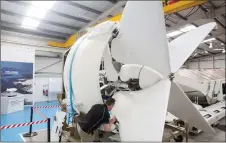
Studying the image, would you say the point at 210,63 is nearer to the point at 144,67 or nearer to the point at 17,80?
the point at 17,80

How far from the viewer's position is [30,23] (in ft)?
28.0

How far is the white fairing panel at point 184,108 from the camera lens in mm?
2086

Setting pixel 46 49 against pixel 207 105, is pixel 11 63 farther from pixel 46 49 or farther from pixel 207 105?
pixel 207 105

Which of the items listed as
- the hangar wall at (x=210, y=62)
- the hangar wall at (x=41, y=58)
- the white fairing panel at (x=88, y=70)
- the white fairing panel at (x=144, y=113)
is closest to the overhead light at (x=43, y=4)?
the hangar wall at (x=41, y=58)

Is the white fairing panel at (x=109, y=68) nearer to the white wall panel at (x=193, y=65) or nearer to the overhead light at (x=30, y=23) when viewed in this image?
the overhead light at (x=30, y=23)

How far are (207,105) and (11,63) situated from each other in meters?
8.49

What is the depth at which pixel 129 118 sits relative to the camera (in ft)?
5.77

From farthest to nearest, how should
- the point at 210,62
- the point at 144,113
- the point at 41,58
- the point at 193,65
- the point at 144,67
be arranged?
the point at 193,65
the point at 210,62
the point at 41,58
the point at 144,67
the point at 144,113

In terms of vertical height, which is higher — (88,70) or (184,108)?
(88,70)

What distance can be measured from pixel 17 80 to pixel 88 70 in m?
7.18

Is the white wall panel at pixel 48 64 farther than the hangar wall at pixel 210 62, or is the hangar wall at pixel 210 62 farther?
the hangar wall at pixel 210 62

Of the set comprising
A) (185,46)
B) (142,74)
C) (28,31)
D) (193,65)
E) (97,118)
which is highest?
(28,31)

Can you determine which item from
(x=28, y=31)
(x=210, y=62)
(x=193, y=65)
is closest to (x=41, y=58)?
(x=28, y=31)

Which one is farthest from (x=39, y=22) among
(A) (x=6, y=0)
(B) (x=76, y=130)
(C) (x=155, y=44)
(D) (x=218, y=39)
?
(D) (x=218, y=39)
